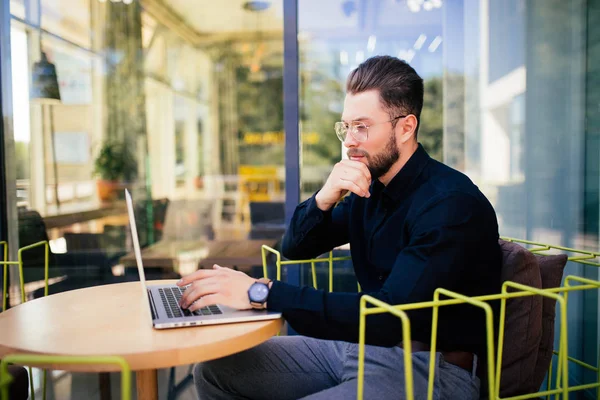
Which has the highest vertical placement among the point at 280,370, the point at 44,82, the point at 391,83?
the point at 44,82

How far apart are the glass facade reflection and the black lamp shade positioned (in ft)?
0.17

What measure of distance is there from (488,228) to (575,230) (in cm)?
147

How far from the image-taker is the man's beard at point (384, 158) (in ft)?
5.40

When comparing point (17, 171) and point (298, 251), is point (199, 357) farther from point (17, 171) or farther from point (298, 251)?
point (17, 171)

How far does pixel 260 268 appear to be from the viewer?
3.26 meters

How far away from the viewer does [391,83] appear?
1.64 metres

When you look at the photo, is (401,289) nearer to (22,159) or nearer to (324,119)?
(22,159)

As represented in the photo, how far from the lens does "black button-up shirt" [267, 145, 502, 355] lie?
129cm

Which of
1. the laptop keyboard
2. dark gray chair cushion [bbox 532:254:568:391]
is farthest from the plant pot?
dark gray chair cushion [bbox 532:254:568:391]

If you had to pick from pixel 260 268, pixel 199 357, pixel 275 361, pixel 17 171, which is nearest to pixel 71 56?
pixel 17 171

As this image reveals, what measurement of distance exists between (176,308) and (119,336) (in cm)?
22

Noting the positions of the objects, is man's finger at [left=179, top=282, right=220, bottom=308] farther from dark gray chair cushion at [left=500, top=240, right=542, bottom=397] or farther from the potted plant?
the potted plant

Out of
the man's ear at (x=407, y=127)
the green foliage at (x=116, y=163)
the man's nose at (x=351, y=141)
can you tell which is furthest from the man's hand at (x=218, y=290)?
the green foliage at (x=116, y=163)

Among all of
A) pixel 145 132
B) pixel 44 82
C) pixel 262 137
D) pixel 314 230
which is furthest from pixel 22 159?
pixel 262 137
